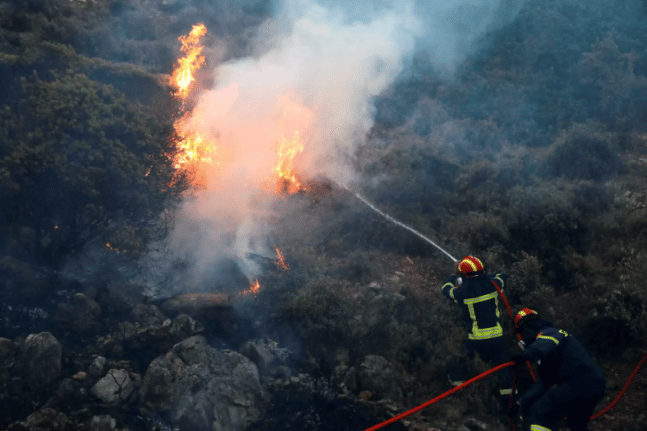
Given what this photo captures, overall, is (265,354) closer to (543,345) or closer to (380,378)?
(380,378)

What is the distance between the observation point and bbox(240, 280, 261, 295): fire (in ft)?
26.2

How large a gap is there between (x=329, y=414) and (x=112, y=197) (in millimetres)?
5539

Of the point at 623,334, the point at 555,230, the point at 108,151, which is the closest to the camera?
the point at 623,334

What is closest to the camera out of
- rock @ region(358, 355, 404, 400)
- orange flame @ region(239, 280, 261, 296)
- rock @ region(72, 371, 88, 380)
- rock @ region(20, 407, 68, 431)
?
rock @ region(20, 407, 68, 431)

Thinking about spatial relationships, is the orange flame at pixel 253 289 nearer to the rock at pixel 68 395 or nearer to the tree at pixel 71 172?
the tree at pixel 71 172

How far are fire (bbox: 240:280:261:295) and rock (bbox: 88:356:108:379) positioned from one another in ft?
8.19

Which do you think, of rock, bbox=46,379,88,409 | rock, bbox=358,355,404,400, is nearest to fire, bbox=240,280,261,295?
rock, bbox=358,355,404,400

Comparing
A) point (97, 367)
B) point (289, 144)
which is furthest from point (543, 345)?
point (289, 144)

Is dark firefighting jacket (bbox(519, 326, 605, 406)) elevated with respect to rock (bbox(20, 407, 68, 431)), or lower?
lower

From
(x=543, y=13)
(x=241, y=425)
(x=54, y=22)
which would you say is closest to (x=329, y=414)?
(x=241, y=425)

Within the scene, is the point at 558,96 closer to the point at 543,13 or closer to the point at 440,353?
the point at 543,13

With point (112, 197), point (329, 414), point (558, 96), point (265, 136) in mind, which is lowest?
point (329, 414)

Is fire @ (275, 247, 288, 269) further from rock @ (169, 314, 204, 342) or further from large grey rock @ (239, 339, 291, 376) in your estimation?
rock @ (169, 314, 204, 342)

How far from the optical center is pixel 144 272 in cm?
845
